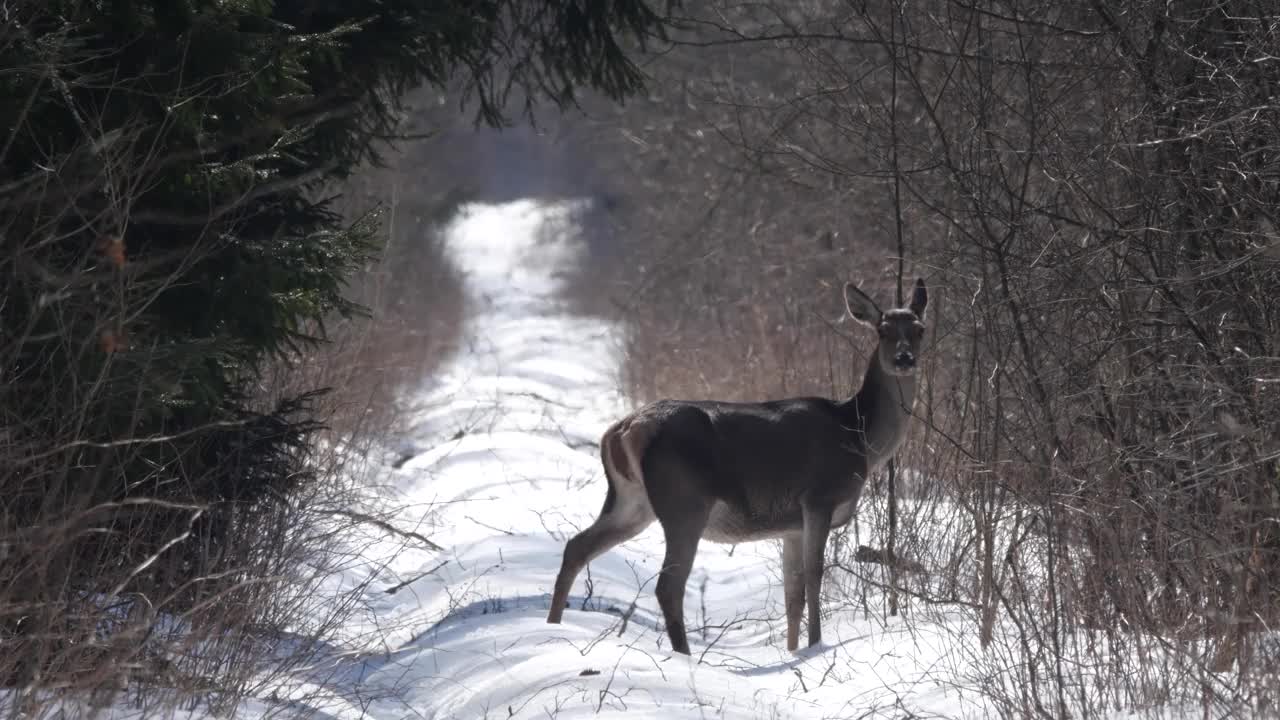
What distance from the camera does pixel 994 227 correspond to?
10695 mm

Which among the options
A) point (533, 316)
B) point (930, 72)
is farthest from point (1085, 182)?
point (533, 316)

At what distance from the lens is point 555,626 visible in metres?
7.92

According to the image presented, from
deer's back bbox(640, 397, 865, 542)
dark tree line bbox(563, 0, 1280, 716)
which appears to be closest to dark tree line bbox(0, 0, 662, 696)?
deer's back bbox(640, 397, 865, 542)

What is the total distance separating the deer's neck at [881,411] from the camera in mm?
9078

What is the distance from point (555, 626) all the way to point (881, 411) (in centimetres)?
247

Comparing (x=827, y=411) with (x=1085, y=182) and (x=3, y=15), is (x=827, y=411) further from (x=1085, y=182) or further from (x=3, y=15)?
(x=3, y=15)

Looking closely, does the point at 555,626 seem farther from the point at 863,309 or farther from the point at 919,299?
the point at 919,299

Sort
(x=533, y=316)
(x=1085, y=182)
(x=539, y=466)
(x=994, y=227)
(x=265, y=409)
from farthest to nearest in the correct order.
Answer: (x=533, y=316) < (x=539, y=466) < (x=994, y=227) < (x=265, y=409) < (x=1085, y=182)

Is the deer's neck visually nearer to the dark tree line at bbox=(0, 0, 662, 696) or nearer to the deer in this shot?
the deer

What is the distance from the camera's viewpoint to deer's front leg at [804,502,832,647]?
27.7ft

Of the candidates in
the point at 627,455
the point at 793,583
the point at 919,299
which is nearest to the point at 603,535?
the point at 627,455

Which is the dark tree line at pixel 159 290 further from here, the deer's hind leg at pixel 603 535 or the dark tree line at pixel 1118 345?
the dark tree line at pixel 1118 345

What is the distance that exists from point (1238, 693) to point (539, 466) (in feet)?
32.6

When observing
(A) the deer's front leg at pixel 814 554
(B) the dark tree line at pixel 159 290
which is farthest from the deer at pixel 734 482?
(B) the dark tree line at pixel 159 290
